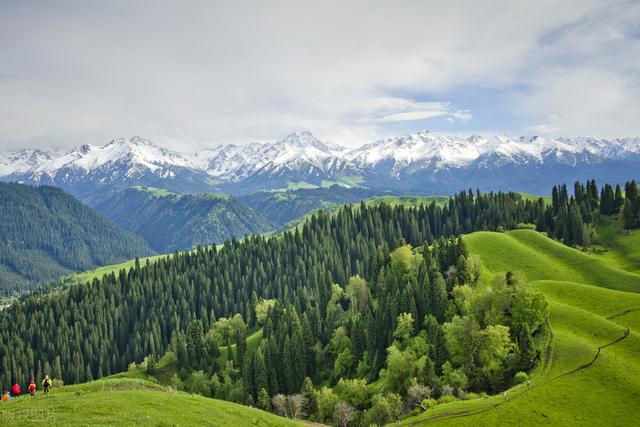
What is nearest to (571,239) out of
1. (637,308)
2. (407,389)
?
(637,308)

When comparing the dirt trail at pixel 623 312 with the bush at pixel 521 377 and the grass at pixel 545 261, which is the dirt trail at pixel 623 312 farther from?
the bush at pixel 521 377

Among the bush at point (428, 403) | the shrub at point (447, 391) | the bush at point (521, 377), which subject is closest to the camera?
the bush at point (428, 403)

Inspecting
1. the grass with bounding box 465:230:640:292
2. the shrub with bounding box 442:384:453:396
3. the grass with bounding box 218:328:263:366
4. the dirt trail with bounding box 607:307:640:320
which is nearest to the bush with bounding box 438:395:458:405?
A: the shrub with bounding box 442:384:453:396

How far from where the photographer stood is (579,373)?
256ft

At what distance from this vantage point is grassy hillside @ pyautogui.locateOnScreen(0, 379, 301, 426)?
45.8 meters

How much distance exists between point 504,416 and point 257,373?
262 ft

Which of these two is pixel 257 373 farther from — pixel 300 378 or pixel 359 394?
pixel 359 394

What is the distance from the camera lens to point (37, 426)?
42438 millimetres

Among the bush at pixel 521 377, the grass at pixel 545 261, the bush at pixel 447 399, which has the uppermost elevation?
the grass at pixel 545 261

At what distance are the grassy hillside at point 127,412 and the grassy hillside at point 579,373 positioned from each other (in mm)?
30395

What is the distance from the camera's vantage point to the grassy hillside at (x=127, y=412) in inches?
1802

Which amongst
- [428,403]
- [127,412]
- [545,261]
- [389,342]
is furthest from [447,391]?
[545,261]

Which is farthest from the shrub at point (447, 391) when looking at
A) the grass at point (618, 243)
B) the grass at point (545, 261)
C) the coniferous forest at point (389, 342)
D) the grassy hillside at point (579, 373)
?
the grass at point (618, 243)

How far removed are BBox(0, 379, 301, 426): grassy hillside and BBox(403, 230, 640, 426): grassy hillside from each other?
99.7 feet
